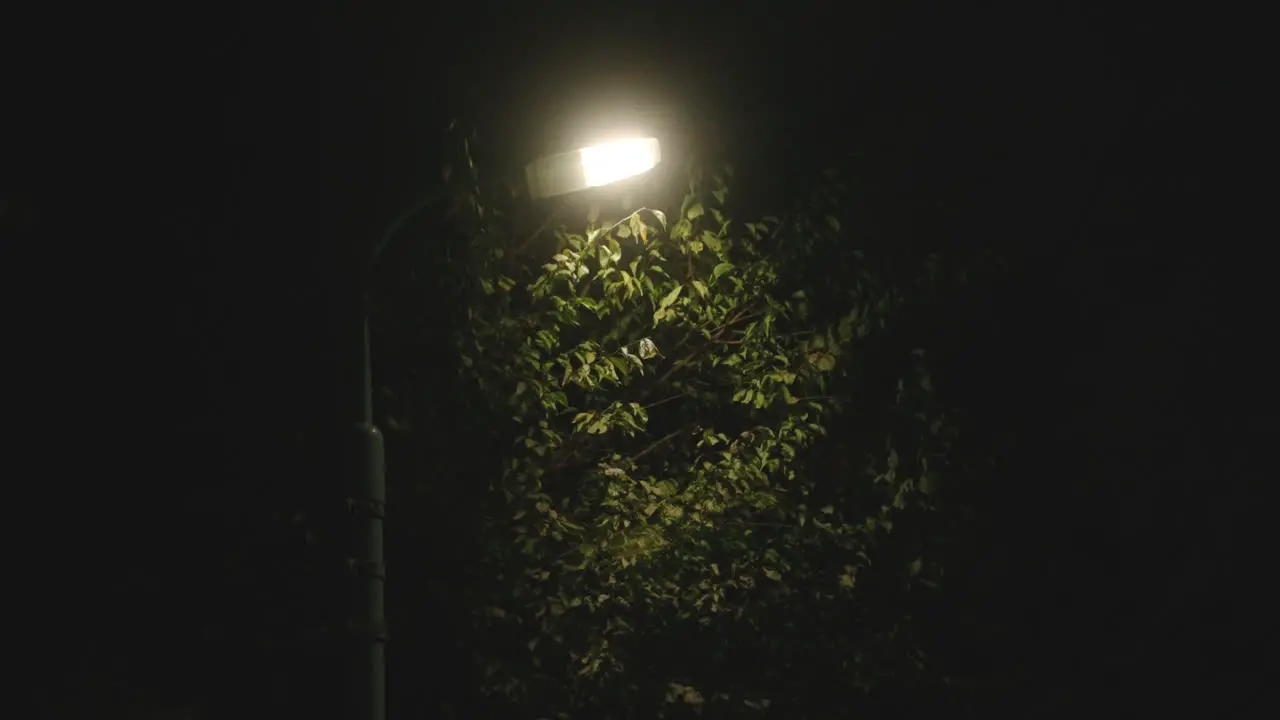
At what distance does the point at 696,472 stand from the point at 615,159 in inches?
85.4

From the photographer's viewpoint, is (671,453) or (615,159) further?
(671,453)

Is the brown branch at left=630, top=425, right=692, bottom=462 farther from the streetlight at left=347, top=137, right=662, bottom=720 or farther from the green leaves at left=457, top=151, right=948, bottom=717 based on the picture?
the streetlight at left=347, top=137, right=662, bottom=720

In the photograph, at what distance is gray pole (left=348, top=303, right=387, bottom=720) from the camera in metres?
5.52

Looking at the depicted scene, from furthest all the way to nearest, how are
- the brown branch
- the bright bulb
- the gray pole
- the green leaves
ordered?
1. the brown branch
2. the green leaves
3. the bright bulb
4. the gray pole

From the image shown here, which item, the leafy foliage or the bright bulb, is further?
the leafy foliage

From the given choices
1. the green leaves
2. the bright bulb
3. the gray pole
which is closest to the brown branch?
the green leaves

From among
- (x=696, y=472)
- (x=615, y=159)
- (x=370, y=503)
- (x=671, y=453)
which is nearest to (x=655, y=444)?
(x=671, y=453)

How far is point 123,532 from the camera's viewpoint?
7.28m

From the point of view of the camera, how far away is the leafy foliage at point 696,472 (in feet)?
23.9

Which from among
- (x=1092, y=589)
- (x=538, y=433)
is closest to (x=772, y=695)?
(x=538, y=433)

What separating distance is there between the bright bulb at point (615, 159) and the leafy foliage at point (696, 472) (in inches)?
40.9

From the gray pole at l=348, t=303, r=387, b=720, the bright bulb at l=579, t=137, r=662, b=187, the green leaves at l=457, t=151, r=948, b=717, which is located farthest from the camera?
the green leaves at l=457, t=151, r=948, b=717

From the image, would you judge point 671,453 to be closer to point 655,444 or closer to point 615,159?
point 655,444

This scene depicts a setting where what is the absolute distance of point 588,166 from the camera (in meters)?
6.39
